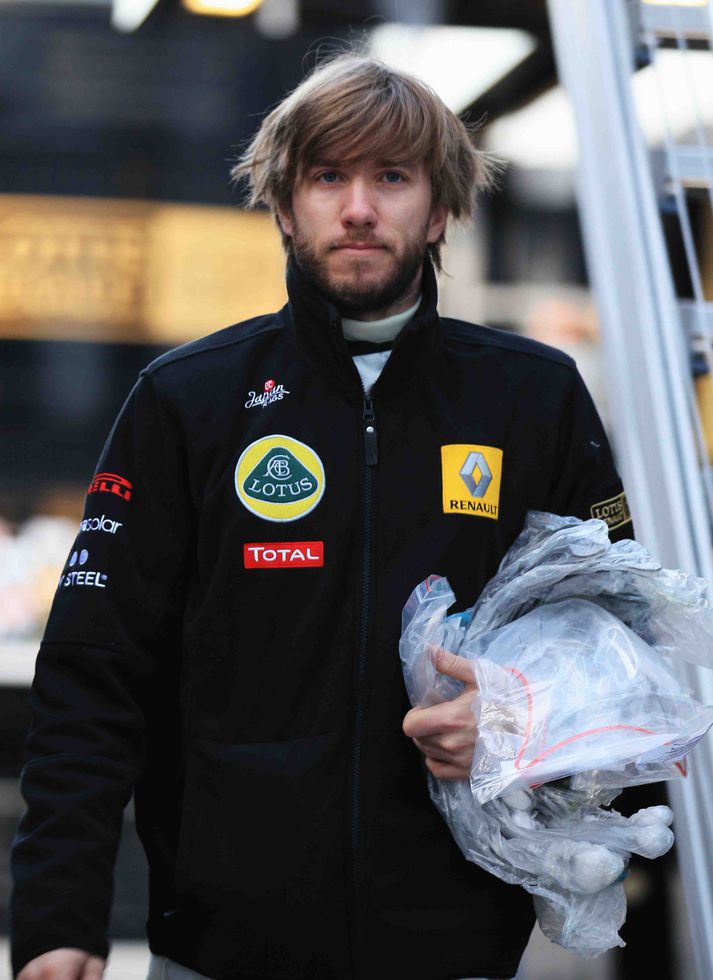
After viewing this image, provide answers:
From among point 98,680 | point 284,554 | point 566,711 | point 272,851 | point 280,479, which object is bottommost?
point 272,851

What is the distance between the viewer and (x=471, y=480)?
1882mm

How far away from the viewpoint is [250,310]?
3361 millimetres

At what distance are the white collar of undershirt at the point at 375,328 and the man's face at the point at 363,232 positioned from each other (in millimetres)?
17

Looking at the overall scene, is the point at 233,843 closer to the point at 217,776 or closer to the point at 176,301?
the point at 217,776

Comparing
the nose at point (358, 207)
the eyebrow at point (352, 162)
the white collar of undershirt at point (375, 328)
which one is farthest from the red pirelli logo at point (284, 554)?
the eyebrow at point (352, 162)

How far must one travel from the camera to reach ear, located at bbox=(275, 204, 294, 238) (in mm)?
2045

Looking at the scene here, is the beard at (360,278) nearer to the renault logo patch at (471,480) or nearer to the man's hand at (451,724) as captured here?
the renault logo patch at (471,480)

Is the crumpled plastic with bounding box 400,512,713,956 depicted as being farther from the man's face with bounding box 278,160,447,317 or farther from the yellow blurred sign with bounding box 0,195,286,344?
the yellow blurred sign with bounding box 0,195,286,344

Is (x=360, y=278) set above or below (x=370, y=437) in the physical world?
above

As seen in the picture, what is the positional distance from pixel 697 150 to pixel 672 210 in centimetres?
13

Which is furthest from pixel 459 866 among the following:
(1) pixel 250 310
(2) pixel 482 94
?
(2) pixel 482 94

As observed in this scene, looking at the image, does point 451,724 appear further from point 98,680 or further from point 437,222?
point 437,222

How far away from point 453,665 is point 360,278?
1.81ft

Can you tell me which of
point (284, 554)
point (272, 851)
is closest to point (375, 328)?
point (284, 554)
